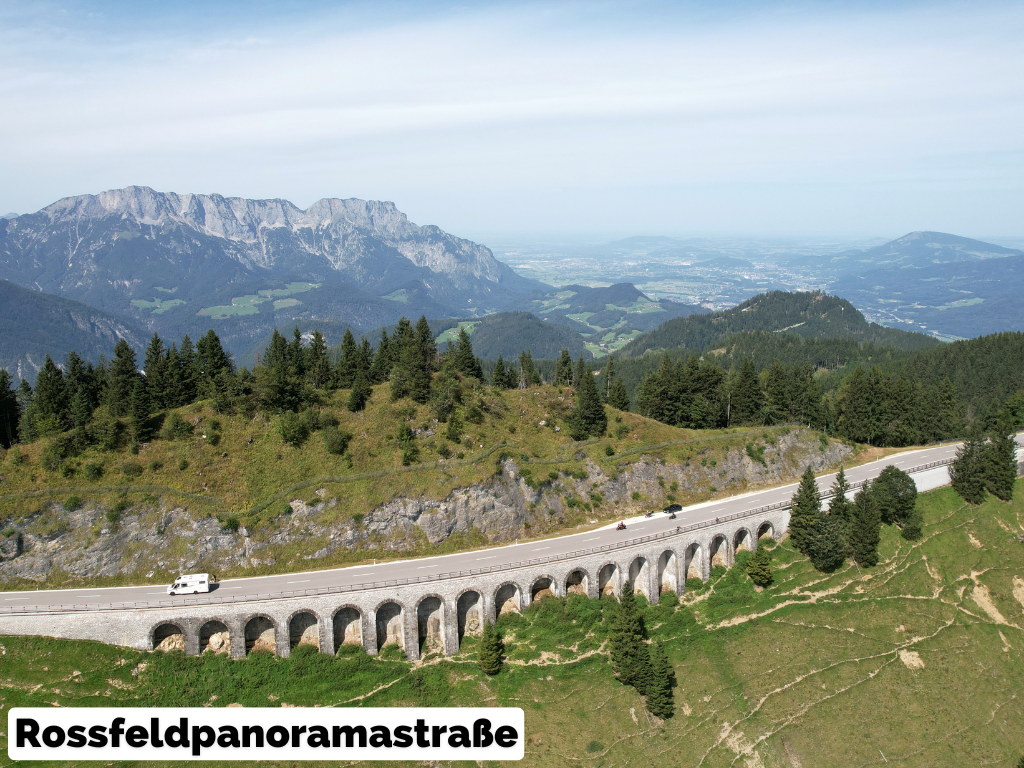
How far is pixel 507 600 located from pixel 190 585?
30.9m

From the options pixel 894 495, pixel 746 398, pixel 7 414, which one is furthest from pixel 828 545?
pixel 7 414

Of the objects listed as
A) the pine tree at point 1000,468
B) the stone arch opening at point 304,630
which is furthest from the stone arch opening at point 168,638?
the pine tree at point 1000,468

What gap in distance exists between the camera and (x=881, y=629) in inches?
2544

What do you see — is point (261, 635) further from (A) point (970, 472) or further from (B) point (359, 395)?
(A) point (970, 472)

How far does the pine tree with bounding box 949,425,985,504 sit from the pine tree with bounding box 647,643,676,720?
193 feet

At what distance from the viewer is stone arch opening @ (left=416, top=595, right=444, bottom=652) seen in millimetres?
57875

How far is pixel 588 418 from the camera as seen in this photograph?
86500mm

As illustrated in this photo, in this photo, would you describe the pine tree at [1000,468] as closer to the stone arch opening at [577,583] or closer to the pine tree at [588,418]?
the pine tree at [588,418]

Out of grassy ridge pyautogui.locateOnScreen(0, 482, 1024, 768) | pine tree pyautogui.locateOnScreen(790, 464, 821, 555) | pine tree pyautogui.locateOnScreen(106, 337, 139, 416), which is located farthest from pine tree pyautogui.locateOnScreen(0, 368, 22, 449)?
pine tree pyautogui.locateOnScreen(790, 464, 821, 555)

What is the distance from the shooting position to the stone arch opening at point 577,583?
2473 inches

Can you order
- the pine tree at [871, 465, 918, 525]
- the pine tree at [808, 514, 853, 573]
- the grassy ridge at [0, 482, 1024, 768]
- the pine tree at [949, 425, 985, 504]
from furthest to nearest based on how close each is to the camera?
the pine tree at [949, 425, 985, 504] < the pine tree at [871, 465, 918, 525] < the pine tree at [808, 514, 853, 573] < the grassy ridge at [0, 482, 1024, 768]

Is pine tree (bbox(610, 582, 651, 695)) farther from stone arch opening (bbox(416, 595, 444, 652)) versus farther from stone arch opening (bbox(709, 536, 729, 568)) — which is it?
stone arch opening (bbox(416, 595, 444, 652))

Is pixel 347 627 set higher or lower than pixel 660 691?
higher

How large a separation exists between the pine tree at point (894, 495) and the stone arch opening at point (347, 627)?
2561 inches
